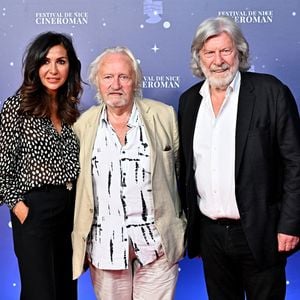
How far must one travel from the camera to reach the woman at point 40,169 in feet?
6.45

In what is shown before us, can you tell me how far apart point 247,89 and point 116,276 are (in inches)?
32.8

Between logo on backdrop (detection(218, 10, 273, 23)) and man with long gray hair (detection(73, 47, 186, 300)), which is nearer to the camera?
man with long gray hair (detection(73, 47, 186, 300))

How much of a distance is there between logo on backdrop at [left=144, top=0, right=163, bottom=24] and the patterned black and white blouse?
85 cm

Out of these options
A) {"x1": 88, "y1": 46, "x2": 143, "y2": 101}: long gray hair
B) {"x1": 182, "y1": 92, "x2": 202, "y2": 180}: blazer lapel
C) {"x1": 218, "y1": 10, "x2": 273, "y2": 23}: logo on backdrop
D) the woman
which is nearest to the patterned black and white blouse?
the woman

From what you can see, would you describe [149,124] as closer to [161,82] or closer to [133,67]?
[133,67]

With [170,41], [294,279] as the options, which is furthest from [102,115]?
[294,279]

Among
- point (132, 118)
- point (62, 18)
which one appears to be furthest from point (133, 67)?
point (62, 18)

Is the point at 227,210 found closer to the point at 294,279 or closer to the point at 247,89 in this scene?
the point at 247,89

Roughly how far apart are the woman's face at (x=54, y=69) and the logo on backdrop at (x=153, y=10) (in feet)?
2.05

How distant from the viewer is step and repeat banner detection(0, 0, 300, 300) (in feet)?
8.27

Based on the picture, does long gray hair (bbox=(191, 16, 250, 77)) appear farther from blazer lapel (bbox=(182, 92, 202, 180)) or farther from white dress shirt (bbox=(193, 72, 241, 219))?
blazer lapel (bbox=(182, 92, 202, 180))

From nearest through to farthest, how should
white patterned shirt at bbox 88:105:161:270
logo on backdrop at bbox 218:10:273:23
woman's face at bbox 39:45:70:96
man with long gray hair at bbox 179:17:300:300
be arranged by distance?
man with long gray hair at bbox 179:17:300:300
white patterned shirt at bbox 88:105:161:270
woman's face at bbox 39:45:70:96
logo on backdrop at bbox 218:10:273:23

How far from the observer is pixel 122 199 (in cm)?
195

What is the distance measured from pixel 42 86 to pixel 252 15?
1.05m
